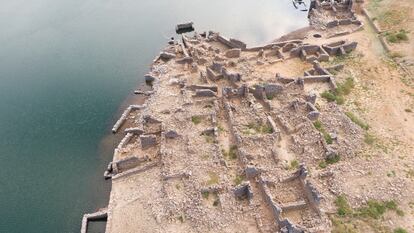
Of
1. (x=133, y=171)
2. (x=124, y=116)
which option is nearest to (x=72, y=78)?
→ (x=124, y=116)

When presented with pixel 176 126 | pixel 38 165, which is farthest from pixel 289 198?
pixel 38 165

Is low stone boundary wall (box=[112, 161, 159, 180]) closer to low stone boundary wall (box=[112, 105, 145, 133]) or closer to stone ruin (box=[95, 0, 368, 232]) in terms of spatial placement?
stone ruin (box=[95, 0, 368, 232])

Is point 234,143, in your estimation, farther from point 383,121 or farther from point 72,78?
point 72,78

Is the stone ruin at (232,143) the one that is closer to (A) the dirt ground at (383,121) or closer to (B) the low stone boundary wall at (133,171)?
(B) the low stone boundary wall at (133,171)

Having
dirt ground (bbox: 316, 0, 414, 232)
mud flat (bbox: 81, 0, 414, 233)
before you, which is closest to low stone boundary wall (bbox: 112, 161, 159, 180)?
mud flat (bbox: 81, 0, 414, 233)

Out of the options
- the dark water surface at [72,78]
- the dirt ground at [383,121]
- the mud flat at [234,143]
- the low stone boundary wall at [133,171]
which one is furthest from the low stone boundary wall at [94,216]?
the dirt ground at [383,121]

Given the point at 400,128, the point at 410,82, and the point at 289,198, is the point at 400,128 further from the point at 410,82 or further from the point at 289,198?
the point at 289,198

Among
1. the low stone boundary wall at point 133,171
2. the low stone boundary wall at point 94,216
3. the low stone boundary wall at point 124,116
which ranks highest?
the low stone boundary wall at point 124,116

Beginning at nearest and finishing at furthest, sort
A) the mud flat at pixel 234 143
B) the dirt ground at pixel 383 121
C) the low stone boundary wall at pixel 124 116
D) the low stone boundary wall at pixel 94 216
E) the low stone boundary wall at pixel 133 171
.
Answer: the dirt ground at pixel 383 121 → the mud flat at pixel 234 143 → the low stone boundary wall at pixel 94 216 → the low stone boundary wall at pixel 133 171 → the low stone boundary wall at pixel 124 116
